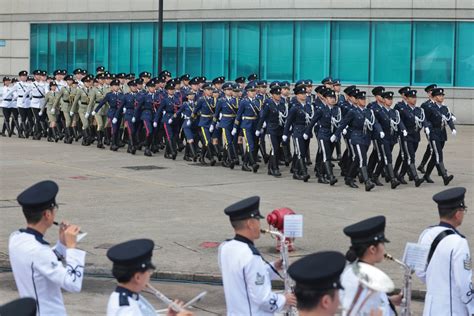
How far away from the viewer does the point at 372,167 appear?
21.4 m

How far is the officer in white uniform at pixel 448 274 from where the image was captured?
7.91m

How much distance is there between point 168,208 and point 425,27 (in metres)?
20.0

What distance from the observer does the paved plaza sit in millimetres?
13570

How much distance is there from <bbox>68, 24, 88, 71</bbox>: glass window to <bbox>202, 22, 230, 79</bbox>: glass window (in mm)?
6602

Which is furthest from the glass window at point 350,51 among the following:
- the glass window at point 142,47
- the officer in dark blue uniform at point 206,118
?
the officer in dark blue uniform at point 206,118

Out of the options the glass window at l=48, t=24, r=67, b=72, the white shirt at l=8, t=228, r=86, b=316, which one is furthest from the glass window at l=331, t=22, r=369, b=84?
the white shirt at l=8, t=228, r=86, b=316

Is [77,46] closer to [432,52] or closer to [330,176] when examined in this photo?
[432,52]

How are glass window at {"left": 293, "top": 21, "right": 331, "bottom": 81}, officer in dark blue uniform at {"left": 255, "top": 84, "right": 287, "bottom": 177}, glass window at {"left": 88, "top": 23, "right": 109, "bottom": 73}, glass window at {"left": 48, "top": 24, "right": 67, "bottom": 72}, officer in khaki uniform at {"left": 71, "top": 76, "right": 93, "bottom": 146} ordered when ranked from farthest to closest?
glass window at {"left": 48, "top": 24, "right": 67, "bottom": 72} → glass window at {"left": 88, "top": 23, "right": 109, "bottom": 73} → glass window at {"left": 293, "top": 21, "right": 331, "bottom": 81} → officer in khaki uniform at {"left": 71, "top": 76, "right": 93, "bottom": 146} → officer in dark blue uniform at {"left": 255, "top": 84, "right": 287, "bottom": 177}

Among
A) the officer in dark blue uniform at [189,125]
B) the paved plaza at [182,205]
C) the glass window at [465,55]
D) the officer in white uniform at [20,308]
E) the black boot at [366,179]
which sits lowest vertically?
the paved plaza at [182,205]

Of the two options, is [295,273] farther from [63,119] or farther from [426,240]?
[63,119]

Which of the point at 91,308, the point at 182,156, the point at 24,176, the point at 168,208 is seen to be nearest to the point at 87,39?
the point at 182,156

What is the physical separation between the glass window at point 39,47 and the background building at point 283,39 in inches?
11.4

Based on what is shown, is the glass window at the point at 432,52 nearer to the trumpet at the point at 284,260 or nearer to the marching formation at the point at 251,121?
the marching formation at the point at 251,121

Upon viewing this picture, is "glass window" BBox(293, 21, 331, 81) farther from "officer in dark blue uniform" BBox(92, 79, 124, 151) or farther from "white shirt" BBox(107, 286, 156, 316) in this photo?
"white shirt" BBox(107, 286, 156, 316)
